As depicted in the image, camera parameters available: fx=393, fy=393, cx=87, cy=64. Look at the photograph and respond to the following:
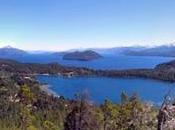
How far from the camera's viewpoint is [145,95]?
149 metres

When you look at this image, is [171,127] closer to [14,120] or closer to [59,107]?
[14,120]

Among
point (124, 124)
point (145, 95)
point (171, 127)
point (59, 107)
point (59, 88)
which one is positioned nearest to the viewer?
point (171, 127)

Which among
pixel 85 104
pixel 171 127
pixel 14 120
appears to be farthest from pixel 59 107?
pixel 171 127

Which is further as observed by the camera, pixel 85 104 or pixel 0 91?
pixel 0 91

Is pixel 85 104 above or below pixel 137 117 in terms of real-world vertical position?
above

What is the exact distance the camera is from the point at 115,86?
600 feet

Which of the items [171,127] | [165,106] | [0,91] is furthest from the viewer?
[0,91]

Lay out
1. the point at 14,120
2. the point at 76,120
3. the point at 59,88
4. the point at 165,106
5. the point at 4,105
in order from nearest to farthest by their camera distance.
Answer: the point at 165,106, the point at 76,120, the point at 14,120, the point at 4,105, the point at 59,88

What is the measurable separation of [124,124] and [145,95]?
111 metres

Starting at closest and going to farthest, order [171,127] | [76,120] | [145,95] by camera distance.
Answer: [171,127], [76,120], [145,95]

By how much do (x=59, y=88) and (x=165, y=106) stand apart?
16211 cm

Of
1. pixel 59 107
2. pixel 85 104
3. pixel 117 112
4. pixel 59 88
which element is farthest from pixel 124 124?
pixel 59 88

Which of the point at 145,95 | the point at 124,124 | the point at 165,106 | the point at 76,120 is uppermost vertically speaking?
the point at 165,106

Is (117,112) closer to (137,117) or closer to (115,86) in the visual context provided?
(137,117)
